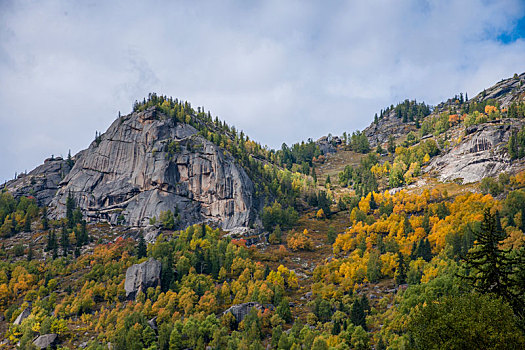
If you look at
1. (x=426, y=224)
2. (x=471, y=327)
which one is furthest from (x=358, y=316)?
(x=426, y=224)

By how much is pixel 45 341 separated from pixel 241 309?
184 ft

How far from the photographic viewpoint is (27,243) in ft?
628

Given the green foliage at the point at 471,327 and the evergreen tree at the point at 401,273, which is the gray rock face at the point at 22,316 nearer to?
the evergreen tree at the point at 401,273

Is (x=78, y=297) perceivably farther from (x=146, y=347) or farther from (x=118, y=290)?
(x=146, y=347)

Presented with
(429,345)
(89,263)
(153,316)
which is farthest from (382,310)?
(89,263)

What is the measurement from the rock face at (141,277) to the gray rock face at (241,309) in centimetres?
3152

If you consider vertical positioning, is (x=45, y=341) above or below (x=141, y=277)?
below

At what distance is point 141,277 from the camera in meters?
143

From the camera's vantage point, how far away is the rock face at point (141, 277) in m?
141

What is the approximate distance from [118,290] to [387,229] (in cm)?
11037

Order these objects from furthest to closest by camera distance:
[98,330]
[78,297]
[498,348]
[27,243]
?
1. [27,243]
2. [78,297]
3. [98,330]
4. [498,348]

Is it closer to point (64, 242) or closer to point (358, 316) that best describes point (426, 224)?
point (358, 316)

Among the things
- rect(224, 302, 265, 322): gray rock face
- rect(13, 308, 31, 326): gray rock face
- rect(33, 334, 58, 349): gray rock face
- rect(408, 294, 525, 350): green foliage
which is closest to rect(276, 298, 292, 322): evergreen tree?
rect(224, 302, 265, 322): gray rock face

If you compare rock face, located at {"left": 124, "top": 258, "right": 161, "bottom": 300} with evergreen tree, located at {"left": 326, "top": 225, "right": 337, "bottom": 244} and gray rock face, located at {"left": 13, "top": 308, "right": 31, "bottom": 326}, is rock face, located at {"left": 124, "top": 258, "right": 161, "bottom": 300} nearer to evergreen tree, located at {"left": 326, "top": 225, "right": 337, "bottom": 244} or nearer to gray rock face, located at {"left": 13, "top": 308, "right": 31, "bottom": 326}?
gray rock face, located at {"left": 13, "top": 308, "right": 31, "bottom": 326}
